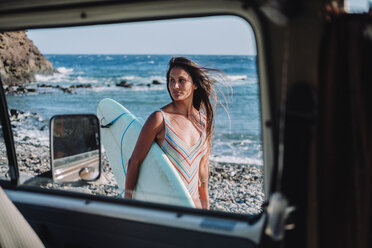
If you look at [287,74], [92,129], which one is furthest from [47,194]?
[287,74]

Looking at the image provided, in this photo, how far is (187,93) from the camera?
3.05 m

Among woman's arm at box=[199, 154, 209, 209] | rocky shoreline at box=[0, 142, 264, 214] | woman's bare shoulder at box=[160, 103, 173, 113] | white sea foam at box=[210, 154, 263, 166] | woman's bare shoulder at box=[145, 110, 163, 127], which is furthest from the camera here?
white sea foam at box=[210, 154, 263, 166]

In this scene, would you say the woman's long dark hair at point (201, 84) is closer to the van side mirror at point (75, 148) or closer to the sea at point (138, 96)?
the sea at point (138, 96)

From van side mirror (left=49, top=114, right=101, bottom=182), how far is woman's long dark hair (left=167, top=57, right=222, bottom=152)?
95 centimetres

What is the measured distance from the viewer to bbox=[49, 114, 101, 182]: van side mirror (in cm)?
230

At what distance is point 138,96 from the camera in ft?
66.4

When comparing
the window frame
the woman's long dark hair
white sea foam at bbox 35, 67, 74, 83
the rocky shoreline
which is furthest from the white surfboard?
white sea foam at bbox 35, 67, 74, 83

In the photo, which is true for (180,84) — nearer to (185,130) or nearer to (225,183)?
(185,130)

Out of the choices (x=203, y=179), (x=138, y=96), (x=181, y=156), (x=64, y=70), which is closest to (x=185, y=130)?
(x=181, y=156)

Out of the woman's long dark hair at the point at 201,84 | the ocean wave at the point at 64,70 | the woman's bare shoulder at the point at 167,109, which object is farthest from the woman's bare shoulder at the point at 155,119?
the ocean wave at the point at 64,70

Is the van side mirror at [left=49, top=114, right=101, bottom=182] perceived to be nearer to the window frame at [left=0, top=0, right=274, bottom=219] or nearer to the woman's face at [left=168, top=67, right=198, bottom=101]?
the window frame at [left=0, top=0, right=274, bottom=219]

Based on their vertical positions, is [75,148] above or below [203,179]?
above

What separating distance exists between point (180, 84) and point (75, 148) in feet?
3.46

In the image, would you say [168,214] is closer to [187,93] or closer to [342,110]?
[342,110]
